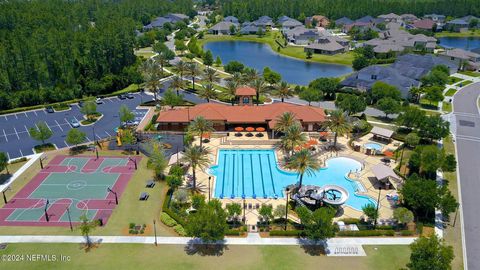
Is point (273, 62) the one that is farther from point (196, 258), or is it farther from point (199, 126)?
point (196, 258)

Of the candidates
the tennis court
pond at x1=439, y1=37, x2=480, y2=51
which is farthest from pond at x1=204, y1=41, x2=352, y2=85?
pond at x1=439, y1=37, x2=480, y2=51

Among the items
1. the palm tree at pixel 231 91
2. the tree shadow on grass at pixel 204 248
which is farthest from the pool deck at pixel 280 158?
the palm tree at pixel 231 91

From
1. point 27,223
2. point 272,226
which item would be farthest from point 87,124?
point 272,226

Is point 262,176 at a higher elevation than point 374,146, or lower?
lower

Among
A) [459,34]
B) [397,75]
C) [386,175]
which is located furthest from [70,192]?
[459,34]

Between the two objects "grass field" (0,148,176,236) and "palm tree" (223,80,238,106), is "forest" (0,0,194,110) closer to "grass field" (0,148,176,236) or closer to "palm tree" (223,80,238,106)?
"palm tree" (223,80,238,106)

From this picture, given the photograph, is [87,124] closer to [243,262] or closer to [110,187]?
[110,187]
